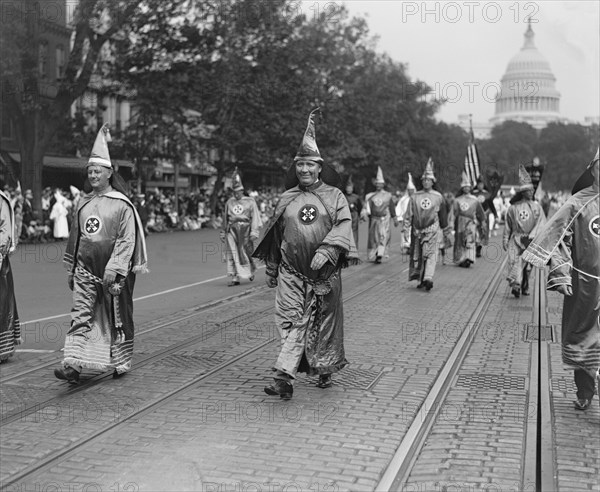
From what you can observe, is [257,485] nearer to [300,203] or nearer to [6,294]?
[300,203]

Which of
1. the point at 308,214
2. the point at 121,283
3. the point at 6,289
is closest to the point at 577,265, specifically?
the point at 308,214

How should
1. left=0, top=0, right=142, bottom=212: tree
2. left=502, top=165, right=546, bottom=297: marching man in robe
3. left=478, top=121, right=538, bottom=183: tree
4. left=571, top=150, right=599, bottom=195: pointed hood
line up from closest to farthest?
left=571, top=150, right=599, bottom=195: pointed hood
left=502, top=165, right=546, bottom=297: marching man in robe
left=0, top=0, right=142, bottom=212: tree
left=478, top=121, right=538, bottom=183: tree

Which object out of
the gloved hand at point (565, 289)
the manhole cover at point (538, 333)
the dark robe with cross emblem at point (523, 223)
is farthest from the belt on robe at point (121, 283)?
the dark robe with cross emblem at point (523, 223)

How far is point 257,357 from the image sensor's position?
26.5 ft

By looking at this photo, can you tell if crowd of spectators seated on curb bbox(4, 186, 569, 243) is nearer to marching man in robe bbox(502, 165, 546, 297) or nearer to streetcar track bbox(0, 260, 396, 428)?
marching man in robe bbox(502, 165, 546, 297)

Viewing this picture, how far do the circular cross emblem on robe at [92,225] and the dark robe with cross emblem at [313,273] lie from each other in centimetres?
151

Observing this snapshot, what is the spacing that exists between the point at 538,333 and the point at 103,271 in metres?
5.18

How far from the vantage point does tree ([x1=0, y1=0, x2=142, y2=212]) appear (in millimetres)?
24438

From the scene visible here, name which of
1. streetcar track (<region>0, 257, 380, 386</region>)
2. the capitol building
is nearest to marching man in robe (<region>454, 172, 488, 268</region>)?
streetcar track (<region>0, 257, 380, 386</region>)

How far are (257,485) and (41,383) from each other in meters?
3.02

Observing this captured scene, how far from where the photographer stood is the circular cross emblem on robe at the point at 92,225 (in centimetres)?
709

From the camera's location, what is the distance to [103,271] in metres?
7.09

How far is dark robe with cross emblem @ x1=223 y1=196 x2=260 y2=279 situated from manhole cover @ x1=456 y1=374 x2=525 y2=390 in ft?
26.0

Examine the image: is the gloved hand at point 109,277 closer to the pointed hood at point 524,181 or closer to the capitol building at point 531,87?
the pointed hood at point 524,181
